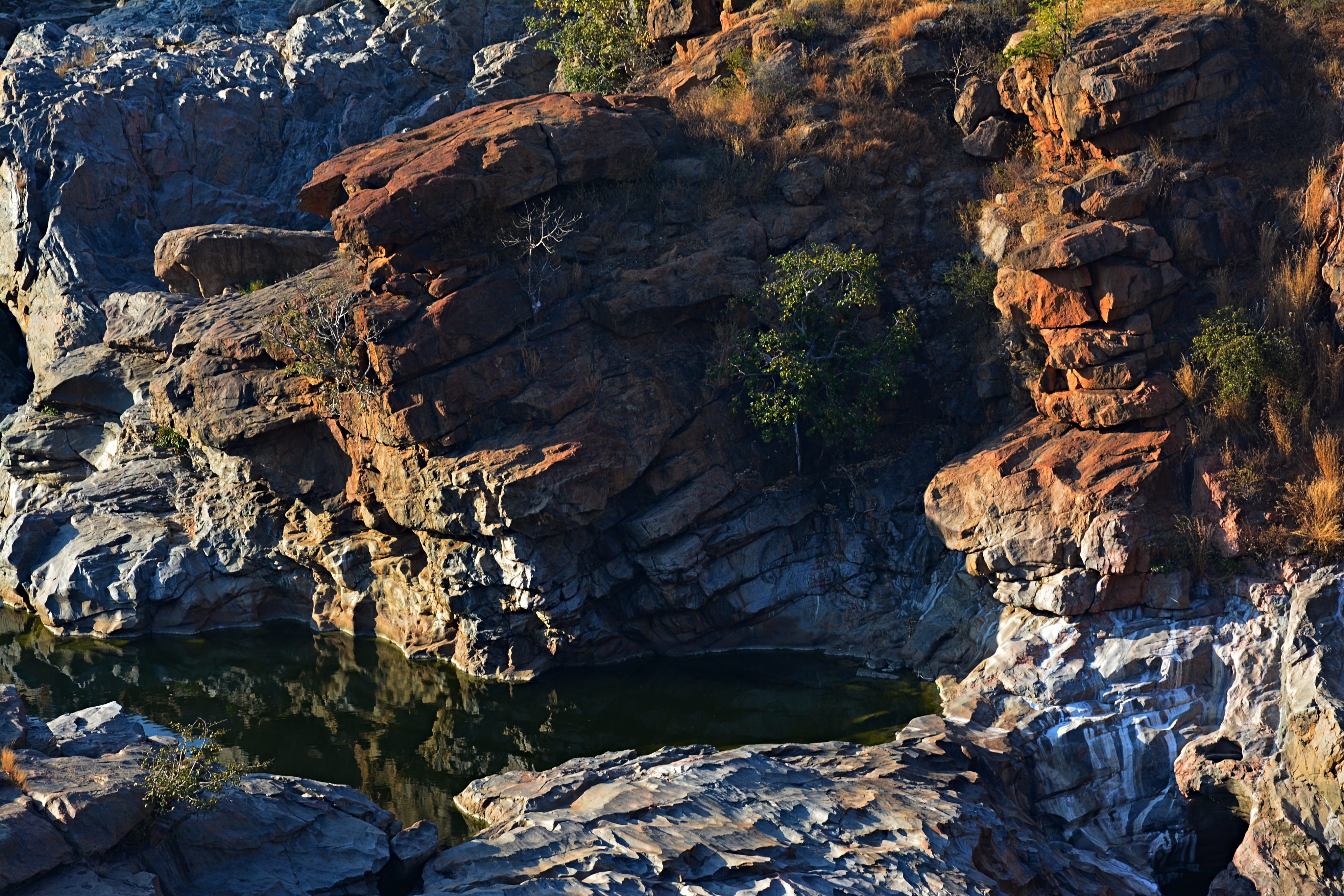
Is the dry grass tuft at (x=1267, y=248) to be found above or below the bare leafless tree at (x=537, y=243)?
below

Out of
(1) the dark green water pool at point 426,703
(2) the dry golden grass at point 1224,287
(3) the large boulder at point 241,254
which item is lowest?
(1) the dark green water pool at point 426,703

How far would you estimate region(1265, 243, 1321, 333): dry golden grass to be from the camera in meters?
14.6

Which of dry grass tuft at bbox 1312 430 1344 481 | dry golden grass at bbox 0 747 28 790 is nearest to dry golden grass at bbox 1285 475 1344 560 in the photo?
dry grass tuft at bbox 1312 430 1344 481

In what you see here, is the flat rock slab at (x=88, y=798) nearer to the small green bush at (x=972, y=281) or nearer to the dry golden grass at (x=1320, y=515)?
the dry golden grass at (x=1320, y=515)

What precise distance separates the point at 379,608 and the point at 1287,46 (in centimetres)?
1795

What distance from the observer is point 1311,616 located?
1233 cm

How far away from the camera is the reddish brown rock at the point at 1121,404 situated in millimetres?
14523

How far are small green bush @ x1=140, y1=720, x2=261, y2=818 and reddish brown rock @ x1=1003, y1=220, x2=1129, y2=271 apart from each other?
12.7 meters

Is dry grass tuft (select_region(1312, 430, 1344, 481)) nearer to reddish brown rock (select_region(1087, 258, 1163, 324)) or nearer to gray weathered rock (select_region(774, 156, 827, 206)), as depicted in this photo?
reddish brown rock (select_region(1087, 258, 1163, 324))

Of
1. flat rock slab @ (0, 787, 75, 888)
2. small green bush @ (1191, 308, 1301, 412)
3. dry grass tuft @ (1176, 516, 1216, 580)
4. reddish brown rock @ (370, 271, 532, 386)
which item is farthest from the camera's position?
reddish brown rock @ (370, 271, 532, 386)

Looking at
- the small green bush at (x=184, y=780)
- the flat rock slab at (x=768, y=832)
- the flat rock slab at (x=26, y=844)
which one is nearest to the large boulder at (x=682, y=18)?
the flat rock slab at (x=768, y=832)

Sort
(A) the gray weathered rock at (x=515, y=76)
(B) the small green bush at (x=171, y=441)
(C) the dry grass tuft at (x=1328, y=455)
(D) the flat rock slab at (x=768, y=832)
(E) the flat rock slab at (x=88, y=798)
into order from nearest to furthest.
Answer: (E) the flat rock slab at (x=88, y=798) < (D) the flat rock slab at (x=768, y=832) < (C) the dry grass tuft at (x=1328, y=455) < (B) the small green bush at (x=171, y=441) < (A) the gray weathered rock at (x=515, y=76)

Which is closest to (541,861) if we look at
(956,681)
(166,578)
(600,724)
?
(600,724)

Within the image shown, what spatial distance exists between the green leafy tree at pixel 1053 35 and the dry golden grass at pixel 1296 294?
5144 millimetres
